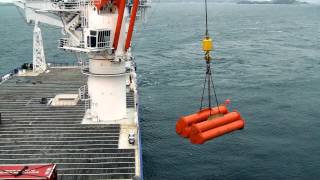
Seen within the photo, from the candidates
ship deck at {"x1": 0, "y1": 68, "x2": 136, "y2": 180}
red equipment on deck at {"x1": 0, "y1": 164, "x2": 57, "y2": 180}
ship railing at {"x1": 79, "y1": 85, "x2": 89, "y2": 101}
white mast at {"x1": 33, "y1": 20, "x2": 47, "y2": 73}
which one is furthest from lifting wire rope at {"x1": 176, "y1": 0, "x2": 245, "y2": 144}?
white mast at {"x1": 33, "y1": 20, "x2": 47, "y2": 73}

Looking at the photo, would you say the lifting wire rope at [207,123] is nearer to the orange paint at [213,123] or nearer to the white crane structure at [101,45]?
the orange paint at [213,123]

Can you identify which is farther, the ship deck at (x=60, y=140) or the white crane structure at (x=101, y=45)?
the white crane structure at (x=101, y=45)

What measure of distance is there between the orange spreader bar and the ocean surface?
1430 centimetres

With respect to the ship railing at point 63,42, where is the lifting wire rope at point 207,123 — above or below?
below

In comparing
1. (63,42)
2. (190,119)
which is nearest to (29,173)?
(190,119)

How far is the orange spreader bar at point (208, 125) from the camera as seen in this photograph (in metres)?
29.7

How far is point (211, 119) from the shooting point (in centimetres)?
3127

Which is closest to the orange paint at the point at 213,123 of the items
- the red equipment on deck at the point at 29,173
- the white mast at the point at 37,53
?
the red equipment on deck at the point at 29,173

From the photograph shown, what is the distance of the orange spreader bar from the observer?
1169 inches

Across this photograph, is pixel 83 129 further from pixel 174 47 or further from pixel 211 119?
pixel 174 47

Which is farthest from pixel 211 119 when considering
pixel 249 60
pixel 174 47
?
pixel 174 47

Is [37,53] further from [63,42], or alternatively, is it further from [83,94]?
[63,42]

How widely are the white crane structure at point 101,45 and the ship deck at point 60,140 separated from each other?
2301 millimetres

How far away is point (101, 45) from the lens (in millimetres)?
40031
